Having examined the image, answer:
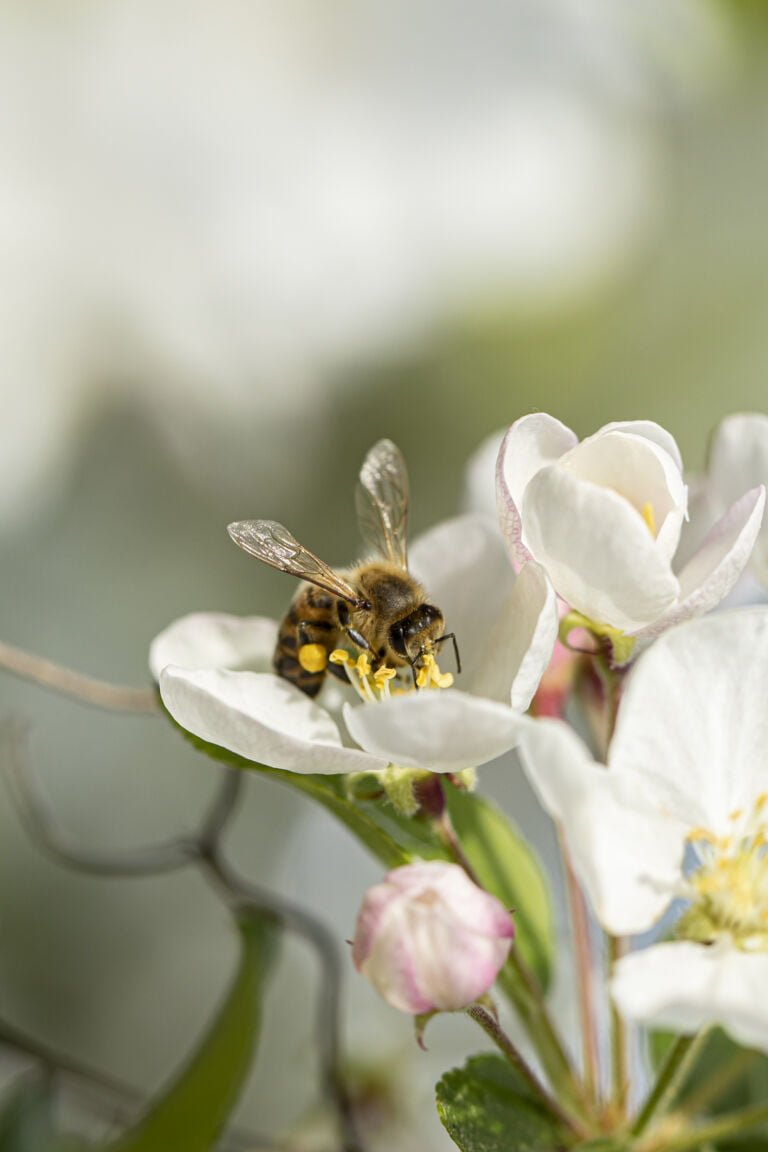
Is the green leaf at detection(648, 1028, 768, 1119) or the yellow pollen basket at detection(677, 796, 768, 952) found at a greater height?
the yellow pollen basket at detection(677, 796, 768, 952)

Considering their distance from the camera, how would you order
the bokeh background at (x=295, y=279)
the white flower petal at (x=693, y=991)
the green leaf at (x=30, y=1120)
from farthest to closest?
the bokeh background at (x=295, y=279), the green leaf at (x=30, y=1120), the white flower petal at (x=693, y=991)

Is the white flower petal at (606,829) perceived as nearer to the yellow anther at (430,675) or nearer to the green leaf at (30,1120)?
the yellow anther at (430,675)

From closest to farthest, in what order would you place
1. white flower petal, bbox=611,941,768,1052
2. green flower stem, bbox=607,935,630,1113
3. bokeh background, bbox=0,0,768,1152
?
white flower petal, bbox=611,941,768,1052, green flower stem, bbox=607,935,630,1113, bokeh background, bbox=0,0,768,1152

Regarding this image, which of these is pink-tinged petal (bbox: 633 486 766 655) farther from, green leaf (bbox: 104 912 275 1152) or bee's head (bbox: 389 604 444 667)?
green leaf (bbox: 104 912 275 1152)

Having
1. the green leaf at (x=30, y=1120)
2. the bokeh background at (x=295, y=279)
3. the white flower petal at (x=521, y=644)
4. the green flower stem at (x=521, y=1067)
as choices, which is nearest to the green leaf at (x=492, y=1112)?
the green flower stem at (x=521, y=1067)

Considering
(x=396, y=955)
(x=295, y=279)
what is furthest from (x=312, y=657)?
(x=295, y=279)

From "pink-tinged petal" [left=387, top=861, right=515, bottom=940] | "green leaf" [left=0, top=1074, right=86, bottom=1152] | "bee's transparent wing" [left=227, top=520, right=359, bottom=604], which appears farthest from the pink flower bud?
"green leaf" [left=0, top=1074, right=86, bottom=1152]

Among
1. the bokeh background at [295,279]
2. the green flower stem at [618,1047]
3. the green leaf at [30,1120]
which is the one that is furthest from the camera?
the bokeh background at [295,279]
